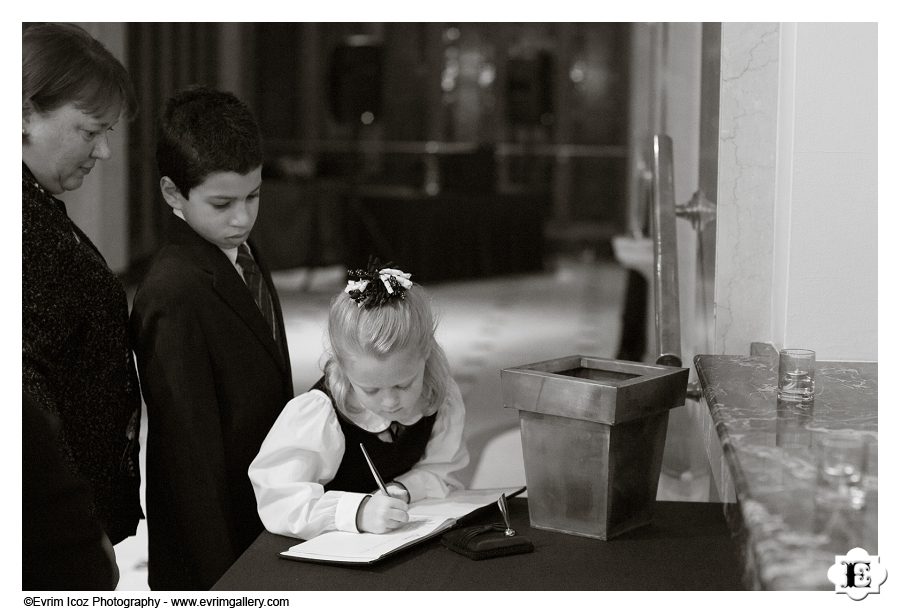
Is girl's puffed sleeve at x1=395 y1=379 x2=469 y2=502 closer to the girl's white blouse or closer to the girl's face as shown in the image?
the girl's white blouse

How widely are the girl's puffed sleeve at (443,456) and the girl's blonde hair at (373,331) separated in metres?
0.14

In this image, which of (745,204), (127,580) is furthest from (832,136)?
(127,580)

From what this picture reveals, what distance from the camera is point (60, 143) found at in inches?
72.9

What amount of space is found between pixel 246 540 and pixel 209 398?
0.30 meters

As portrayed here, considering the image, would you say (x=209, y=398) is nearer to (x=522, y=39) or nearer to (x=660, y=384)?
(x=660, y=384)

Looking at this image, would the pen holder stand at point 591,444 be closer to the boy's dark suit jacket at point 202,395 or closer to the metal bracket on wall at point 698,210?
the boy's dark suit jacket at point 202,395

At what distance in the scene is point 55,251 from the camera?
1.82 meters

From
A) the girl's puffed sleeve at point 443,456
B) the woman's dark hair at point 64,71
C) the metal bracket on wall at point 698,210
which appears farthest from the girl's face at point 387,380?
the metal bracket on wall at point 698,210

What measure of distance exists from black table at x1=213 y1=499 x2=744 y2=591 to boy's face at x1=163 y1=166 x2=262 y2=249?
0.66m

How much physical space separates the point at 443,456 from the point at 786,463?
77 cm

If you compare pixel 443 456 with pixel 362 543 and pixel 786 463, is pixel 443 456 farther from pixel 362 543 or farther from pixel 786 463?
pixel 786 463

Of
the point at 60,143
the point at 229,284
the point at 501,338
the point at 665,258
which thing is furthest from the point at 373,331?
the point at 501,338

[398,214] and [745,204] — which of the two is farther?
[398,214]

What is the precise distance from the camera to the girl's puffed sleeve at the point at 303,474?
1.72 meters
